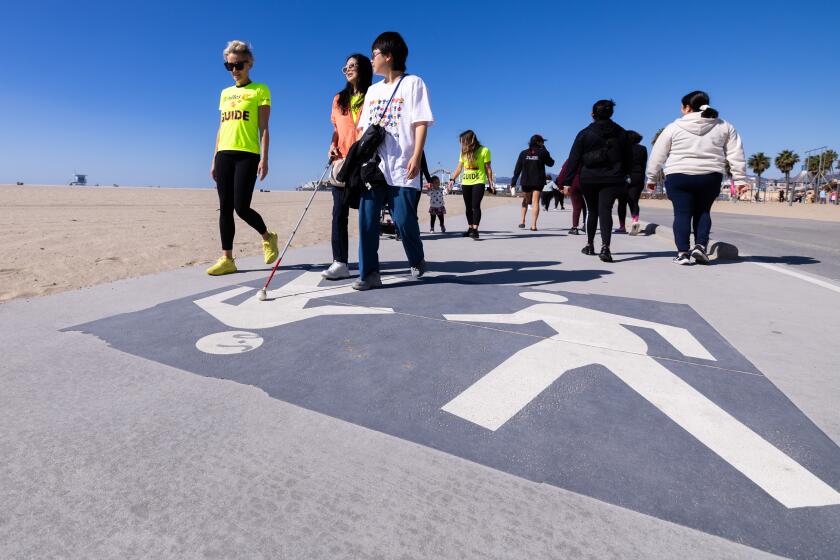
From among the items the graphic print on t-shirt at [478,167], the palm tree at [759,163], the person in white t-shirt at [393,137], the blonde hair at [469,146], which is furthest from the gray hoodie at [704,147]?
the palm tree at [759,163]

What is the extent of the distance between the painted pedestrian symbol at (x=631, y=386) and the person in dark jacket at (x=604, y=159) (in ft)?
8.91

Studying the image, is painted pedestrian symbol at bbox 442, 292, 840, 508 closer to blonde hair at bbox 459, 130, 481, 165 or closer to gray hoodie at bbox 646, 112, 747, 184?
gray hoodie at bbox 646, 112, 747, 184

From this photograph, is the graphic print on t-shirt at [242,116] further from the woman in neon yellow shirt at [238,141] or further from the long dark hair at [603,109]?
the long dark hair at [603,109]

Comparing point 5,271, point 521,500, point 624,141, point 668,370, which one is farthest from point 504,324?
point 5,271

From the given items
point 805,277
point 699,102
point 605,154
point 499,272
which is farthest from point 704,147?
point 499,272

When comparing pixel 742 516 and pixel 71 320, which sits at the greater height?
pixel 71 320

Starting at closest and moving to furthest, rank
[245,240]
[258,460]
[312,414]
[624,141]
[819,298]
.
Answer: [258,460], [312,414], [819,298], [624,141], [245,240]

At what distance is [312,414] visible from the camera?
1723mm

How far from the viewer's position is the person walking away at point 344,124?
14.0 feet

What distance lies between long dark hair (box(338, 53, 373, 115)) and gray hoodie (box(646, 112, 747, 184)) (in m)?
3.25

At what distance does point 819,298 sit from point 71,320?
5240mm

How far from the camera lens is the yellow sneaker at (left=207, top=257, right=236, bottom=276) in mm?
4434

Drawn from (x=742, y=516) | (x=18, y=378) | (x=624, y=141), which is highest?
(x=624, y=141)

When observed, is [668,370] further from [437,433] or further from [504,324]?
[437,433]
